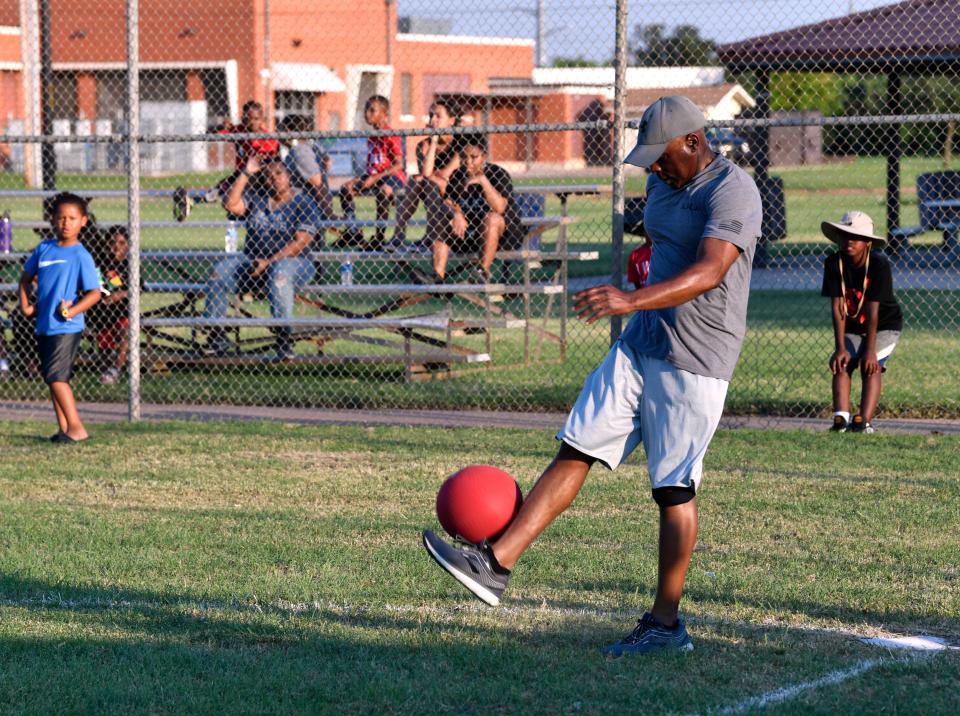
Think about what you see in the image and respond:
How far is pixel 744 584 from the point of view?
5922 mm

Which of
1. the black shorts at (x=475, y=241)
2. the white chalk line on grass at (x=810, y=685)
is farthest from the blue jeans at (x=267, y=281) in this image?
the white chalk line on grass at (x=810, y=685)

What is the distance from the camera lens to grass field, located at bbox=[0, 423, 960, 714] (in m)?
4.64

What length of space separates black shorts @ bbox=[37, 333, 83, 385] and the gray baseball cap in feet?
18.2

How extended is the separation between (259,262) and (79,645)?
23.0 feet

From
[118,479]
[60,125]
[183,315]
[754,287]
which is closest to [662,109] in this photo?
[118,479]

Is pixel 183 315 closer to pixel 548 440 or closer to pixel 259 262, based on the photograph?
pixel 259 262

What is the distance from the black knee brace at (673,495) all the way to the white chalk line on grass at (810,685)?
2.40 feet

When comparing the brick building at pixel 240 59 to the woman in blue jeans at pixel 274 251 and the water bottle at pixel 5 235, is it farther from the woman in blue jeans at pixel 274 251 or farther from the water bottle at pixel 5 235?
the woman in blue jeans at pixel 274 251

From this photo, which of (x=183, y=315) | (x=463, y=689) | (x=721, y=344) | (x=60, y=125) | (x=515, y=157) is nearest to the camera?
(x=463, y=689)

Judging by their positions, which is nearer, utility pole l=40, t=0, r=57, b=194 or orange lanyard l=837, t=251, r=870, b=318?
orange lanyard l=837, t=251, r=870, b=318

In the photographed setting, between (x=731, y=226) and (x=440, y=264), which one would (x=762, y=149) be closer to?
(x=440, y=264)

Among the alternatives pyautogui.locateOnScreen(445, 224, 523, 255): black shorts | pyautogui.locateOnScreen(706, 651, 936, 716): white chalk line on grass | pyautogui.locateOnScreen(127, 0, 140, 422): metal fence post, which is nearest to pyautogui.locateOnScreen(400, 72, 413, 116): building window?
pyautogui.locateOnScreen(445, 224, 523, 255): black shorts

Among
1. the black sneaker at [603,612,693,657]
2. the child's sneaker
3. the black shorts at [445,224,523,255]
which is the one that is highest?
the black shorts at [445,224,523,255]

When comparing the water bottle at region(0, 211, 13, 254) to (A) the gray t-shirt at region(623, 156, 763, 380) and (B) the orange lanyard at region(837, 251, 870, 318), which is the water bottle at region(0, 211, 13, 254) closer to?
(B) the orange lanyard at region(837, 251, 870, 318)
